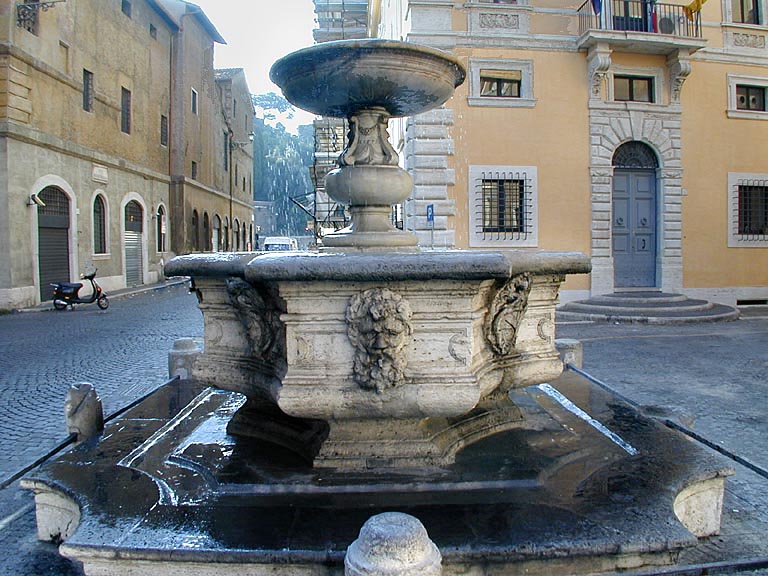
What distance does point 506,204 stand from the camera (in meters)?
15.2

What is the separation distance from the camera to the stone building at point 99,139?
15.3 metres

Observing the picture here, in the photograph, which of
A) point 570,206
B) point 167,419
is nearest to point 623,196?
point 570,206

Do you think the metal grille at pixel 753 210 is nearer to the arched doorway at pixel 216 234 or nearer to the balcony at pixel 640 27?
the balcony at pixel 640 27

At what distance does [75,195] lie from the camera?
59.4 ft

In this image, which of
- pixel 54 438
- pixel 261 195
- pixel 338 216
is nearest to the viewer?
pixel 54 438

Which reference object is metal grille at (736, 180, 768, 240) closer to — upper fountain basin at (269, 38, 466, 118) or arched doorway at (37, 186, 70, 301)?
upper fountain basin at (269, 38, 466, 118)

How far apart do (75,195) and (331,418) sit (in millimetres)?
17126

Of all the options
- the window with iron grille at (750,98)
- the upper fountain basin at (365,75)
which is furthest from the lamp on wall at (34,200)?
the window with iron grille at (750,98)

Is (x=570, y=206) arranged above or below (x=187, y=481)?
above

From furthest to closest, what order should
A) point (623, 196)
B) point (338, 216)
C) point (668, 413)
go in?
point (338, 216) → point (623, 196) → point (668, 413)

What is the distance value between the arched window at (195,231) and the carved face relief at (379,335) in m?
27.8

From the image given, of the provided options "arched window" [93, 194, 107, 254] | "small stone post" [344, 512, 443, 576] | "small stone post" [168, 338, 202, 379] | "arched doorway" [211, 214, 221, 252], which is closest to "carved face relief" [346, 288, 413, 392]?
"small stone post" [344, 512, 443, 576]

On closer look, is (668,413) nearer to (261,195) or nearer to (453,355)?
(453,355)

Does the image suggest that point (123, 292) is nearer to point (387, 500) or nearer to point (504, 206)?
point (504, 206)
